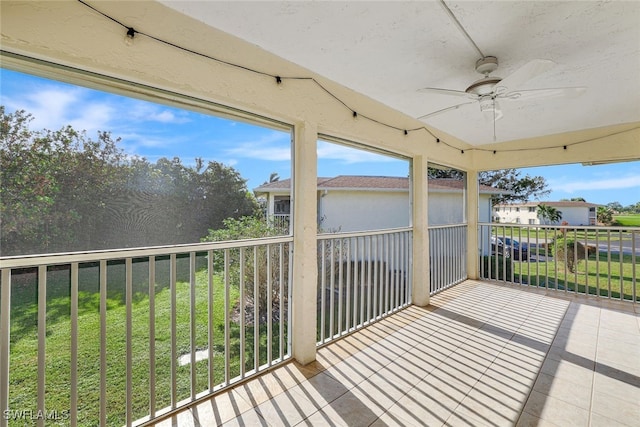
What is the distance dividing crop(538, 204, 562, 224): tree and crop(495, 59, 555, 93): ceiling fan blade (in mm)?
3328

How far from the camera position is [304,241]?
228 cm

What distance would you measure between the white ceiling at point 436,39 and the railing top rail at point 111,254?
1.36 metres

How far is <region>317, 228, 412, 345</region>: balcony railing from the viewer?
2.84 m

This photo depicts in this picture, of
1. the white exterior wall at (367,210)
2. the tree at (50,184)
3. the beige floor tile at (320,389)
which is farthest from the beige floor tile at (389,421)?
the tree at (50,184)

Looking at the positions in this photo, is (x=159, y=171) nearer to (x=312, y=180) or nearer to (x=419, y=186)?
(x=312, y=180)

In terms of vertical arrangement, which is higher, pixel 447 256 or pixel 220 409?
pixel 447 256

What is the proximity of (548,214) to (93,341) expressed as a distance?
5.62 meters

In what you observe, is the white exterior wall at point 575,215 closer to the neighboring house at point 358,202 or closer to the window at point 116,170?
the neighboring house at point 358,202

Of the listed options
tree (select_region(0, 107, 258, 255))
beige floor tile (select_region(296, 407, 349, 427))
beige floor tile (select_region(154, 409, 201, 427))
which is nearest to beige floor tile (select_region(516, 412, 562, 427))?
beige floor tile (select_region(296, 407, 349, 427))

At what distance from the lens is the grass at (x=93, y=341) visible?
1375mm

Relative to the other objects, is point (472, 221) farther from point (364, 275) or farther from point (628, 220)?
point (364, 275)

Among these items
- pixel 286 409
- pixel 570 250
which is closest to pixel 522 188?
pixel 570 250

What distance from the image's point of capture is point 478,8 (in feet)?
4.96

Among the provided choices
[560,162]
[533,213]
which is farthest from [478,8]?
[533,213]
